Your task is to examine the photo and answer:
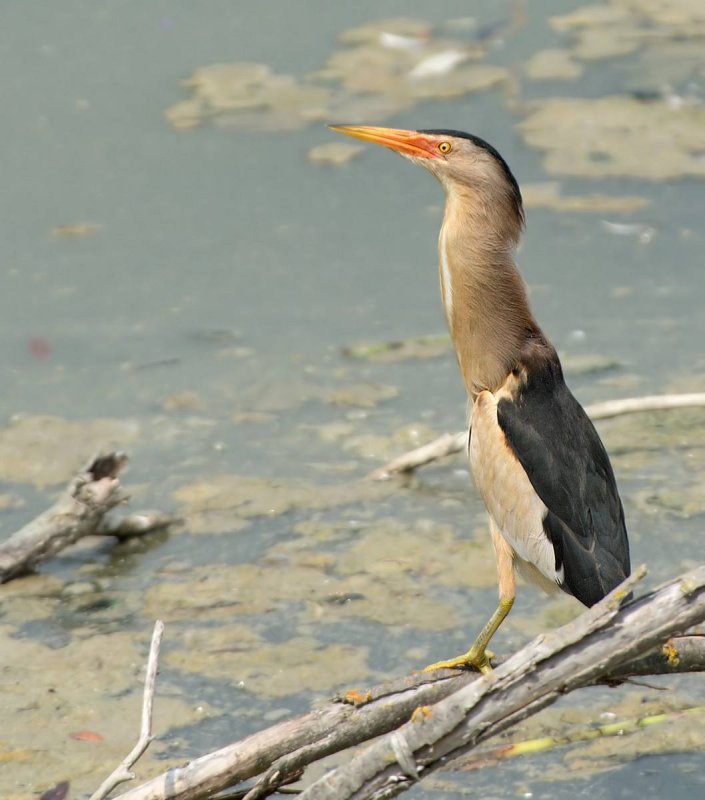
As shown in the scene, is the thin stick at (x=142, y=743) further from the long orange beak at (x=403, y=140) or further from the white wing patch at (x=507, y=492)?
the long orange beak at (x=403, y=140)

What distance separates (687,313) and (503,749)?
2856mm

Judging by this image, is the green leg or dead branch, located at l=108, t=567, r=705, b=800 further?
the green leg

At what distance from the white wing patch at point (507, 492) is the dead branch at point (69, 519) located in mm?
1200

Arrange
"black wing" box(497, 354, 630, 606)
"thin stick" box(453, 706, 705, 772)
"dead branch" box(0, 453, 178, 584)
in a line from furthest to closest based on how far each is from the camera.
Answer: "dead branch" box(0, 453, 178, 584)
"thin stick" box(453, 706, 705, 772)
"black wing" box(497, 354, 630, 606)

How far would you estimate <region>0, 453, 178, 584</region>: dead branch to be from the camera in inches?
163

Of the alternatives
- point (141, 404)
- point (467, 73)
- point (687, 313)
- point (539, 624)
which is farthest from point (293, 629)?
point (467, 73)

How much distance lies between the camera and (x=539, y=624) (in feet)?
12.7

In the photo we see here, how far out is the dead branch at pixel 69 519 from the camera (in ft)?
13.6

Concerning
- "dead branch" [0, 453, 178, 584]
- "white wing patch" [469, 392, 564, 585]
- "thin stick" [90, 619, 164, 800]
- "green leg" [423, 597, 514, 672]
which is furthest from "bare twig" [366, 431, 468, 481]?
"thin stick" [90, 619, 164, 800]

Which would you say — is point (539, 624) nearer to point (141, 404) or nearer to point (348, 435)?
point (348, 435)

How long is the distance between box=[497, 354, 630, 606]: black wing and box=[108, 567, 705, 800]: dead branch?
399mm

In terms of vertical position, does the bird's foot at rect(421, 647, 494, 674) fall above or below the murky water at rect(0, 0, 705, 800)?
above

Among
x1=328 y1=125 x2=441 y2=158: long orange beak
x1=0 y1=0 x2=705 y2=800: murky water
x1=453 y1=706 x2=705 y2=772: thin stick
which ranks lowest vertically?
x1=0 y1=0 x2=705 y2=800: murky water

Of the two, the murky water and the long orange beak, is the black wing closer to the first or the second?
the murky water
